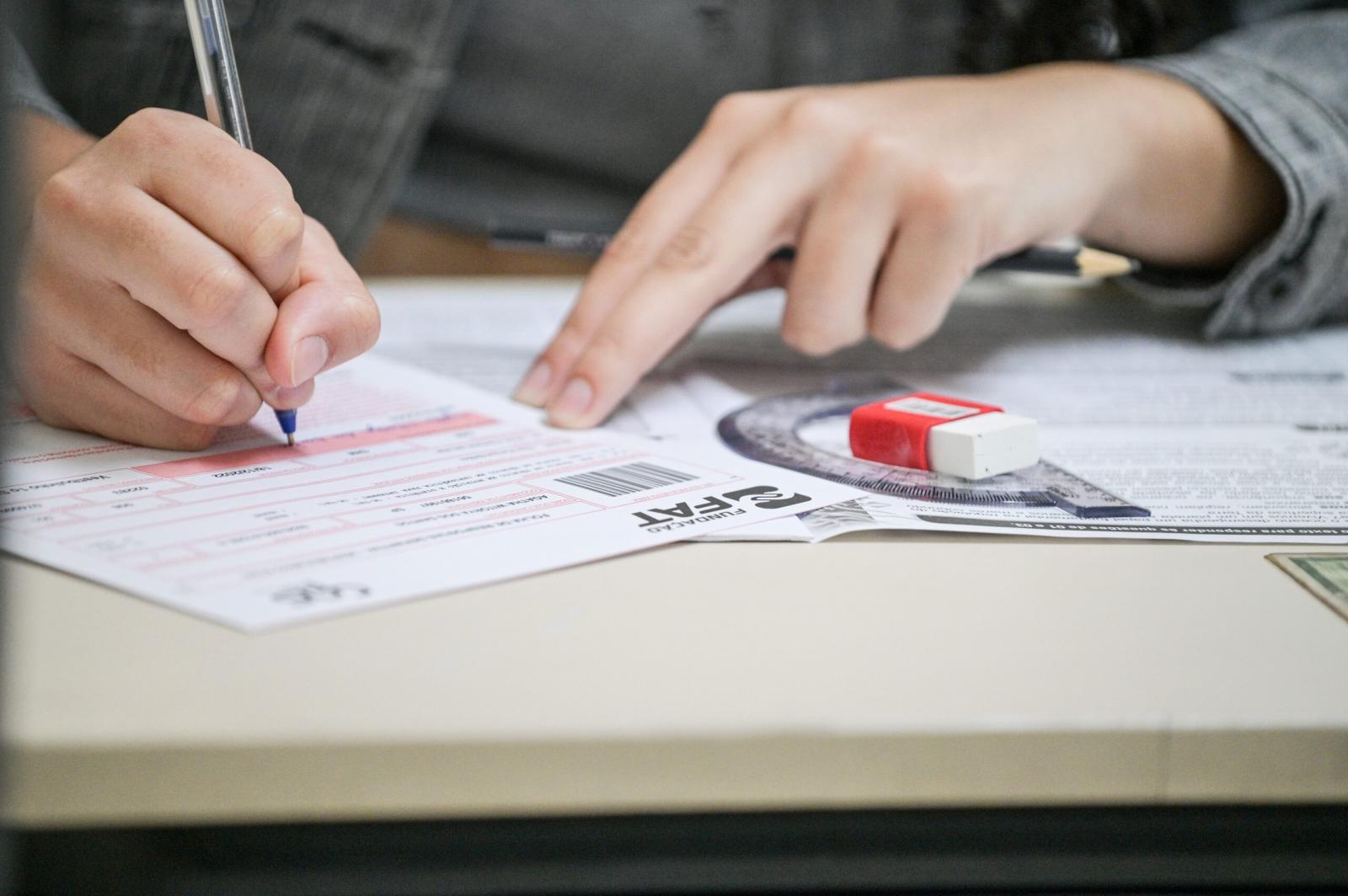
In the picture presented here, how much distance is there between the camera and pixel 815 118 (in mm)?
588

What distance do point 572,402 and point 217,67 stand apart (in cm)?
20

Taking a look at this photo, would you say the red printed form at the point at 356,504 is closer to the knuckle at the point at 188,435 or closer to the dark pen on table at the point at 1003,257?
the knuckle at the point at 188,435

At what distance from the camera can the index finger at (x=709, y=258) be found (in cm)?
53

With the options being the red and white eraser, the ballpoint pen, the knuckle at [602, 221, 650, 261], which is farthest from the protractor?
the ballpoint pen

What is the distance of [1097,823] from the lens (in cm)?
28

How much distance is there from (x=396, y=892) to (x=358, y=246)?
0.65m

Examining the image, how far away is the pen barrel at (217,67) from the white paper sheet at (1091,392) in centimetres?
20

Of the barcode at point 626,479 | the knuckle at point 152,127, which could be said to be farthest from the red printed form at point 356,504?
the knuckle at point 152,127

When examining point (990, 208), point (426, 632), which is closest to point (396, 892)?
point (426, 632)

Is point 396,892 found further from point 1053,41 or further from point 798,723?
point 1053,41

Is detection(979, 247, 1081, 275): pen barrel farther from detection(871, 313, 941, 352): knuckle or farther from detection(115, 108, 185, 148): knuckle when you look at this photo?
detection(115, 108, 185, 148): knuckle

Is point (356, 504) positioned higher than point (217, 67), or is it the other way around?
point (217, 67)

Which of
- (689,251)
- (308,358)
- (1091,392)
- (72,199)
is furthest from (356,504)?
(1091,392)

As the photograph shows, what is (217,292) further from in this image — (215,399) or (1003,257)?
(1003,257)
